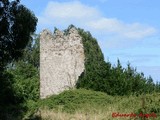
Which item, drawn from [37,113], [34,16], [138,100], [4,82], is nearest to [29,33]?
[34,16]

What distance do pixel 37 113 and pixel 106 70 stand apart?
23.9ft

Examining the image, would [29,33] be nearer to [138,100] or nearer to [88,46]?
[138,100]

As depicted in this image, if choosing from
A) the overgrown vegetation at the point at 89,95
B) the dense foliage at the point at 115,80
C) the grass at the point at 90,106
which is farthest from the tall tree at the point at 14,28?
the dense foliage at the point at 115,80

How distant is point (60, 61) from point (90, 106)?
619 centimetres

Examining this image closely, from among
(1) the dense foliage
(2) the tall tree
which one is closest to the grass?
(1) the dense foliage

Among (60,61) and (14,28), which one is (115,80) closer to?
(60,61)

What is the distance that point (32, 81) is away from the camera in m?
29.5

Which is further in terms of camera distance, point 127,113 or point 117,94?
point 117,94

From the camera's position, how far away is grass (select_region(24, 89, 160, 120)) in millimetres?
16047

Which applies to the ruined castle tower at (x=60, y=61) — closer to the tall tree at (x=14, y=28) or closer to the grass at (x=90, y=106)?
the grass at (x=90, y=106)

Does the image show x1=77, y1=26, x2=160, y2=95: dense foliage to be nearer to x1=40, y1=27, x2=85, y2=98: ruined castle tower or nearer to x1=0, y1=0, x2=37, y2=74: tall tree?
x1=40, y1=27, x2=85, y2=98: ruined castle tower

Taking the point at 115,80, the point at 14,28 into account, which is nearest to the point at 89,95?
the point at 115,80

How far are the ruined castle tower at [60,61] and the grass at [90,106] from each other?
2749 millimetres

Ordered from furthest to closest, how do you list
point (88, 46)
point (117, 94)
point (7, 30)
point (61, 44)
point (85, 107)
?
point (88, 46) → point (61, 44) → point (117, 94) → point (85, 107) → point (7, 30)
